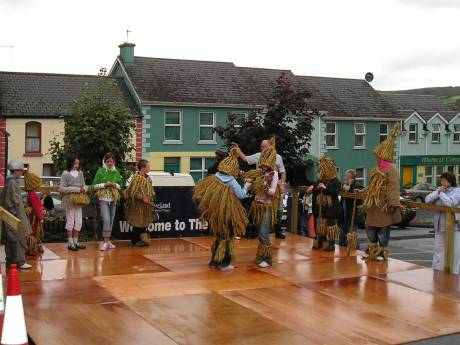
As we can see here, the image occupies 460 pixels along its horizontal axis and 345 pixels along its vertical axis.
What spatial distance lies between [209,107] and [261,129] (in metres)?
20.5

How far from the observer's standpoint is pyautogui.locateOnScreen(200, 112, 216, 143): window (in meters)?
35.3

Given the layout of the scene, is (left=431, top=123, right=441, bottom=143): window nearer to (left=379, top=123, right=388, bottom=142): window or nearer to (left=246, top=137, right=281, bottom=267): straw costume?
(left=379, top=123, right=388, bottom=142): window

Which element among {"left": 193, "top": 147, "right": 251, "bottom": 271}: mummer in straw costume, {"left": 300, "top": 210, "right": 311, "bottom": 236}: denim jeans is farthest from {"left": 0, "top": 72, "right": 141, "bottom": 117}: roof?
{"left": 193, "top": 147, "right": 251, "bottom": 271}: mummer in straw costume

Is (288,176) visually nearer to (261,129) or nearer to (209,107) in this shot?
(261,129)

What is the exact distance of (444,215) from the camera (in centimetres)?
948

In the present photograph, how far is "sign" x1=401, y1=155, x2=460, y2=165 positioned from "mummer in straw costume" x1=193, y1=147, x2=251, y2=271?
36259 mm

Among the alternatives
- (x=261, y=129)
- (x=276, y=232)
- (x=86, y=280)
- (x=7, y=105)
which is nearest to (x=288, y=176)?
(x=261, y=129)

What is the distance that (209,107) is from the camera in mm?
35125

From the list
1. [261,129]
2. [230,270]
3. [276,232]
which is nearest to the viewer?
[230,270]

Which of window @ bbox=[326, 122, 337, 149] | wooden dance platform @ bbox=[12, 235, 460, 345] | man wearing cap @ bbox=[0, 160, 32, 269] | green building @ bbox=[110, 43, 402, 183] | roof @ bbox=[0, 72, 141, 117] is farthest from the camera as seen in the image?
window @ bbox=[326, 122, 337, 149]

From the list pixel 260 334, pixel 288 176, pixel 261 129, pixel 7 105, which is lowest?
pixel 260 334

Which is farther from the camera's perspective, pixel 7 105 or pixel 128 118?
pixel 7 105

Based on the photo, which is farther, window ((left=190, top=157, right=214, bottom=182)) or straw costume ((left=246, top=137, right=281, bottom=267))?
window ((left=190, top=157, right=214, bottom=182))

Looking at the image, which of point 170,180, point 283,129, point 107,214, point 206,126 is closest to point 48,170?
point 206,126
